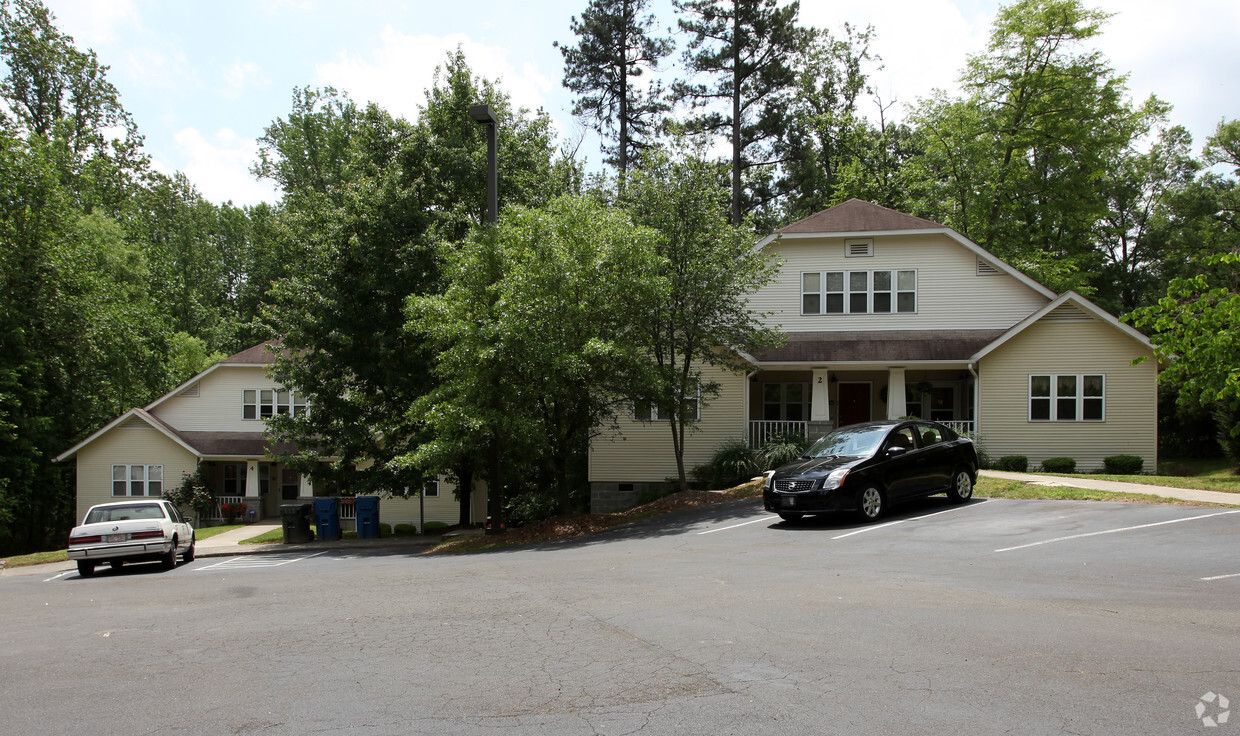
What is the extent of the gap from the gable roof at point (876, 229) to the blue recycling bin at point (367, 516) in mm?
13422

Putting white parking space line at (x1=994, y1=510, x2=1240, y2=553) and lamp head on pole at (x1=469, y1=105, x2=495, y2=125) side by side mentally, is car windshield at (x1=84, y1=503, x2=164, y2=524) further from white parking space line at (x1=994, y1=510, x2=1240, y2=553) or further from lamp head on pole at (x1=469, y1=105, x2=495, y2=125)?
white parking space line at (x1=994, y1=510, x2=1240, y2=553)

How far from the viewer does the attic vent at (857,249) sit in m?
24.5

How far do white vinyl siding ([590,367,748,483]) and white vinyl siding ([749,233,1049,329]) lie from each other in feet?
8.34

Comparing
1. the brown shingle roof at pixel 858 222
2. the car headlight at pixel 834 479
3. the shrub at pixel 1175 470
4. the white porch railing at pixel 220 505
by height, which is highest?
the brown shingle roof at pixel 858 222

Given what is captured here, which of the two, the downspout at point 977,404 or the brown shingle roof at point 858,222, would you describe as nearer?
the downspout at point 977,404

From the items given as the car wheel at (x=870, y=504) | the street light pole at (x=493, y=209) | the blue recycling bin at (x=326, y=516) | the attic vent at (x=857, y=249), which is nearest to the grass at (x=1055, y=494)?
the car wheel at (x=870, y=504)

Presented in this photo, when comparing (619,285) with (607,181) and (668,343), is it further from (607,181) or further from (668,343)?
(607,181)

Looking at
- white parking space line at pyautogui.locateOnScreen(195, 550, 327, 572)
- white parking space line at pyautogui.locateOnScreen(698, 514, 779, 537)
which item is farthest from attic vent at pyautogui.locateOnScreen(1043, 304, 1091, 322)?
white parking space line at pyautogui.locateOnScreen(195, 550, 327, 572)

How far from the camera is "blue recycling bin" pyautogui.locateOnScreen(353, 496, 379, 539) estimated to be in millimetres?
22219

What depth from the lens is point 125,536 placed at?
15.8 meters

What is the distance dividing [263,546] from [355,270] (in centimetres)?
790

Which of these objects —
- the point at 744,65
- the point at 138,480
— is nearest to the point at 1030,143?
the point at 744,65

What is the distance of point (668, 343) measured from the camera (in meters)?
19.9

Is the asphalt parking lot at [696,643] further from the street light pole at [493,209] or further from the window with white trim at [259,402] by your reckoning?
the window with white trim at [259,402]
